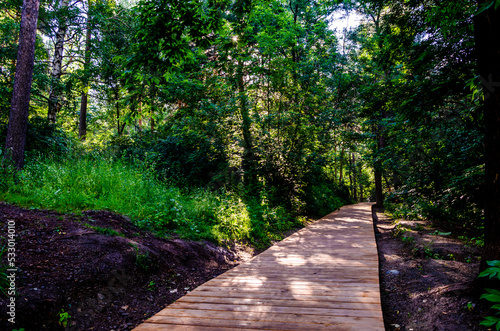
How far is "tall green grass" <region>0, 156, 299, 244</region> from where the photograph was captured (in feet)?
18.1

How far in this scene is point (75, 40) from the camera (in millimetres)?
12969

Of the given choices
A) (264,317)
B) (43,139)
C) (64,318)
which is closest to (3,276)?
(64,318)

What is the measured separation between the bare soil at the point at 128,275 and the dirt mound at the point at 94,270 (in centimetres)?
1

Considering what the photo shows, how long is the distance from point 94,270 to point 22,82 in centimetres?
732

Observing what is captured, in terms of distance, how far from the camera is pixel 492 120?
9.73 feet

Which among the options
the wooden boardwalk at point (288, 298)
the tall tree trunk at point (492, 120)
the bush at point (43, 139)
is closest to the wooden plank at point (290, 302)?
the wooden boardwalk at point (288, 298)

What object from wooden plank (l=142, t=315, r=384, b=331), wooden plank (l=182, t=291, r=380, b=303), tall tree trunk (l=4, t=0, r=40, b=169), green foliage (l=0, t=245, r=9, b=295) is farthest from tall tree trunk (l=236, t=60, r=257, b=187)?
green foliage (l=0, t=245, r=9, b=295)

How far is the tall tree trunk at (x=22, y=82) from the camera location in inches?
299

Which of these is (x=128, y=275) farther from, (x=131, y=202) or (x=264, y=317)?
(x=131, y=202)

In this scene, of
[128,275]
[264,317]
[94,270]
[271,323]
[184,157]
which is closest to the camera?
[271,323]

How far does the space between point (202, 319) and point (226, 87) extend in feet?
31.0

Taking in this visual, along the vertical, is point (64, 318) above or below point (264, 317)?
above

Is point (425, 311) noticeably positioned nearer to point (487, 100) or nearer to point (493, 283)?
point (493, 283)

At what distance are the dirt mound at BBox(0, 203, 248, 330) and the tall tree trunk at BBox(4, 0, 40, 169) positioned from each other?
3.91 metres
